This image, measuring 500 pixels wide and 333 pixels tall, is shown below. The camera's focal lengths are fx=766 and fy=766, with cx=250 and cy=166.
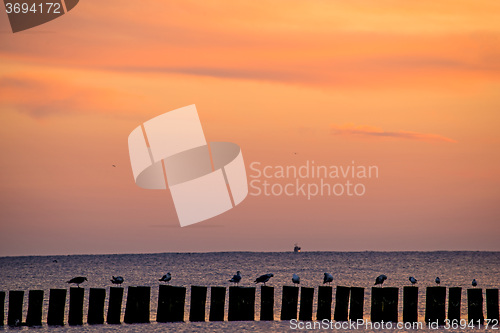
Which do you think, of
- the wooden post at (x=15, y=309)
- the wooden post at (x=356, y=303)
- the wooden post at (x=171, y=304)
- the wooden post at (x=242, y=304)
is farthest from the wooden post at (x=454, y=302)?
the wooden post at (x=15, y=309)

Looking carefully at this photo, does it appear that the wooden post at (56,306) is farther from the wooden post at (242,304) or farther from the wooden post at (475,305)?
the wooden post at (475,305)

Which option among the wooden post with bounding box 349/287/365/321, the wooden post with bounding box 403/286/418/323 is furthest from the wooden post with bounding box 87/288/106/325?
the wooden post with bounding box 403/286/418/323

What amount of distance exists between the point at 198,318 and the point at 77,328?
3.90 m

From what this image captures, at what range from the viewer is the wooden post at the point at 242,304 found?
2425 cm

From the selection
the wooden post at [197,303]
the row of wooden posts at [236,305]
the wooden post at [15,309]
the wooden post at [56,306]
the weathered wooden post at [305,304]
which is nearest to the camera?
the wooden post at [56,306]

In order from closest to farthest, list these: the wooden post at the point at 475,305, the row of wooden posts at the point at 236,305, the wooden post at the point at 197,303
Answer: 1. the row of wooden posts at the point at 236,305
2. the wooden post at the point at 197,303
3. the wooden post at the point at 475,305

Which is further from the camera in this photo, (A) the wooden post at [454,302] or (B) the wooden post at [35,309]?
(A) the wooden post at [454,302]

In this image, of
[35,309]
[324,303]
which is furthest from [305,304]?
[35,309]

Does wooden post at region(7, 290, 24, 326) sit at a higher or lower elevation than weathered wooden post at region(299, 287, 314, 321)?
lower

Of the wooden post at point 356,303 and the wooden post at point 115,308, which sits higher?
the wooden post at point 356,303

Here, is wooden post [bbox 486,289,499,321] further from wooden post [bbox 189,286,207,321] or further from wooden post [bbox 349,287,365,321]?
wooden post [bbox 189,286,207,321]

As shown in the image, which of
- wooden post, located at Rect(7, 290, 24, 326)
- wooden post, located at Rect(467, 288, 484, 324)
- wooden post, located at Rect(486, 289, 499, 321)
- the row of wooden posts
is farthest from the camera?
wooden post, located at Rect(467, 288, 484, 324)

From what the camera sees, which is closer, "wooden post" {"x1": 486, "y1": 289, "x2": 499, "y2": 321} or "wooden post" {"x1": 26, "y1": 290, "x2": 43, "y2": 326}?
"wooden post" {"x1": 26, "y1": 290, "x2": 43, "y2": 326}

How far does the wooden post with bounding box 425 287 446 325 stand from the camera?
974 inches
